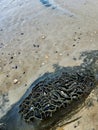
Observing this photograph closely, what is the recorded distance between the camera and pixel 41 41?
7941 mm

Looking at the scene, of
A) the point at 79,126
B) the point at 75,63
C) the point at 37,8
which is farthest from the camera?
the point at 37,8

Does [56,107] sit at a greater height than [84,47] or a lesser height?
greater

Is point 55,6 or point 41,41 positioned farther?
point 55,6

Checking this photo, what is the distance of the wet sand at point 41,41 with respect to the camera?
20.7 ft

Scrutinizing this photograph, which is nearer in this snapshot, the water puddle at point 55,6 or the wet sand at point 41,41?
the wet sand at point 41,41

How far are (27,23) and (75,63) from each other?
3.08m

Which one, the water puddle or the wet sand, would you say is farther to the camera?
the water puddle

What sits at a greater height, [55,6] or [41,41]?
[41,41]

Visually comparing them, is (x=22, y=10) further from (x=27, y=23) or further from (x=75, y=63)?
(x=75, y=63)

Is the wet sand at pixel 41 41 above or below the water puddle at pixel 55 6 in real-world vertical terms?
above

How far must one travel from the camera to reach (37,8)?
988 centimetres

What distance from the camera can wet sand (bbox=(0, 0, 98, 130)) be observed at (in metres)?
6.32

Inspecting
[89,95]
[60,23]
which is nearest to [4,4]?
[60,23]

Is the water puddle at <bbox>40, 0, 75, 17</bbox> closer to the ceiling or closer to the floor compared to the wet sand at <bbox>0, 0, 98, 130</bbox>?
closer to the floor
